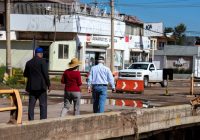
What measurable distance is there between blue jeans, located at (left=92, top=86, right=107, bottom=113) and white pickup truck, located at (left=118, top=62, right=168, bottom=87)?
2529 cm

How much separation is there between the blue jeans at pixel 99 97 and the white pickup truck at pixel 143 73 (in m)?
25.3

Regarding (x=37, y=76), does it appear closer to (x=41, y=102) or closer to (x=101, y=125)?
(x=41, y=102)

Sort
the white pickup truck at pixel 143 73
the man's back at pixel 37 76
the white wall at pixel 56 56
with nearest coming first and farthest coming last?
1. the man's back at pixel 37 76
2. the white pickup truck at pixel 143 73
3. the white wall at pixel 56 56

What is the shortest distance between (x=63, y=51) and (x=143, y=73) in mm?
16310

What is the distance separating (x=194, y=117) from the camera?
15945 mm

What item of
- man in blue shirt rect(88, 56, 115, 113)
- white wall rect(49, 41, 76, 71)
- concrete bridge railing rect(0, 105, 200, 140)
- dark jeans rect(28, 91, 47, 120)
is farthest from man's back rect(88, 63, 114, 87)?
white wall rect(49, 41, 76, 71)

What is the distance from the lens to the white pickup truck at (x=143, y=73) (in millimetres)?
39406

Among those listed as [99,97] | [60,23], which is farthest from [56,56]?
[99,97]

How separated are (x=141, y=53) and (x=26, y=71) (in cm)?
6101

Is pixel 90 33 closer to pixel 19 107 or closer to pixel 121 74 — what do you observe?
pixel 121 74

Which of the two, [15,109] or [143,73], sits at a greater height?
[15,109]

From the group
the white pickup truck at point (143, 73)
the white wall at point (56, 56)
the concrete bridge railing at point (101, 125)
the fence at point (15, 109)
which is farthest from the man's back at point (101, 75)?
the white wall at point (56, 56)

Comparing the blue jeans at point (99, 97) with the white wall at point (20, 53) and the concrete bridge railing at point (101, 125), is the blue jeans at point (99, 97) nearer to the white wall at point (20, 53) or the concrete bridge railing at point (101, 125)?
the concrete bridge railing at point (101, 125)

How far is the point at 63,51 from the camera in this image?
54.8 meters
